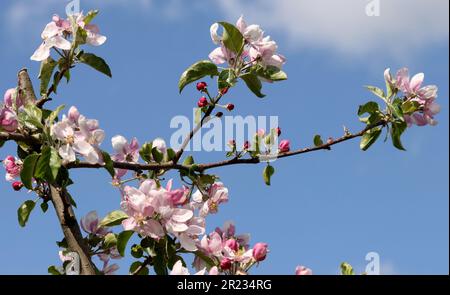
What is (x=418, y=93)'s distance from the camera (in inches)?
119

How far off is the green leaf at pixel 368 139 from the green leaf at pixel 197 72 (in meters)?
0.64

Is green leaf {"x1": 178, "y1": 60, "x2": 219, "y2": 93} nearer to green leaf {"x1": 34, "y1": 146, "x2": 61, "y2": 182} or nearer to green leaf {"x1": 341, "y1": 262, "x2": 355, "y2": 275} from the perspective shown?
green leaf {"x1": 34, "y1": 146, "x2": 61, "y2": 182}

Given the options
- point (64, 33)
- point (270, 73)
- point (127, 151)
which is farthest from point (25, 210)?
point (270, 73)

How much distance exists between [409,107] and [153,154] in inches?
40.8

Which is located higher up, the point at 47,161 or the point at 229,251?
the point at 47,161

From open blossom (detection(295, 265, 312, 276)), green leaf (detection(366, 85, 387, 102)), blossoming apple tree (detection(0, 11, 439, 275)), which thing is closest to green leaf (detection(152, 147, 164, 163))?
blossoming apple tree (detection(0, 11, 439, 275))

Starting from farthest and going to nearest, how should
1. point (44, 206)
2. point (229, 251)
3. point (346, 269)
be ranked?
point (44, 206), point (346, 269), point (229, 251)

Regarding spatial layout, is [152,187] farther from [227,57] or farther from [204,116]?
[227,57]

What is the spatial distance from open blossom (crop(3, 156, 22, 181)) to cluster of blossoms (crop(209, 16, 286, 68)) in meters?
0.88

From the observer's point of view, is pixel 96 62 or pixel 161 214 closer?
pixel 161 214

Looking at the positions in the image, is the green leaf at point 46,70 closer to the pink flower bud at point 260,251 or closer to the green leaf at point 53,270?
the green leaf at point 53,270

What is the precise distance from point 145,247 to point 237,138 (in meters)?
0.55

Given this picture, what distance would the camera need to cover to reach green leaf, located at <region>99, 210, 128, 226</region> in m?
2.55

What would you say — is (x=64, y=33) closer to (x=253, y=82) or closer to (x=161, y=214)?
(x=253, y=82)
